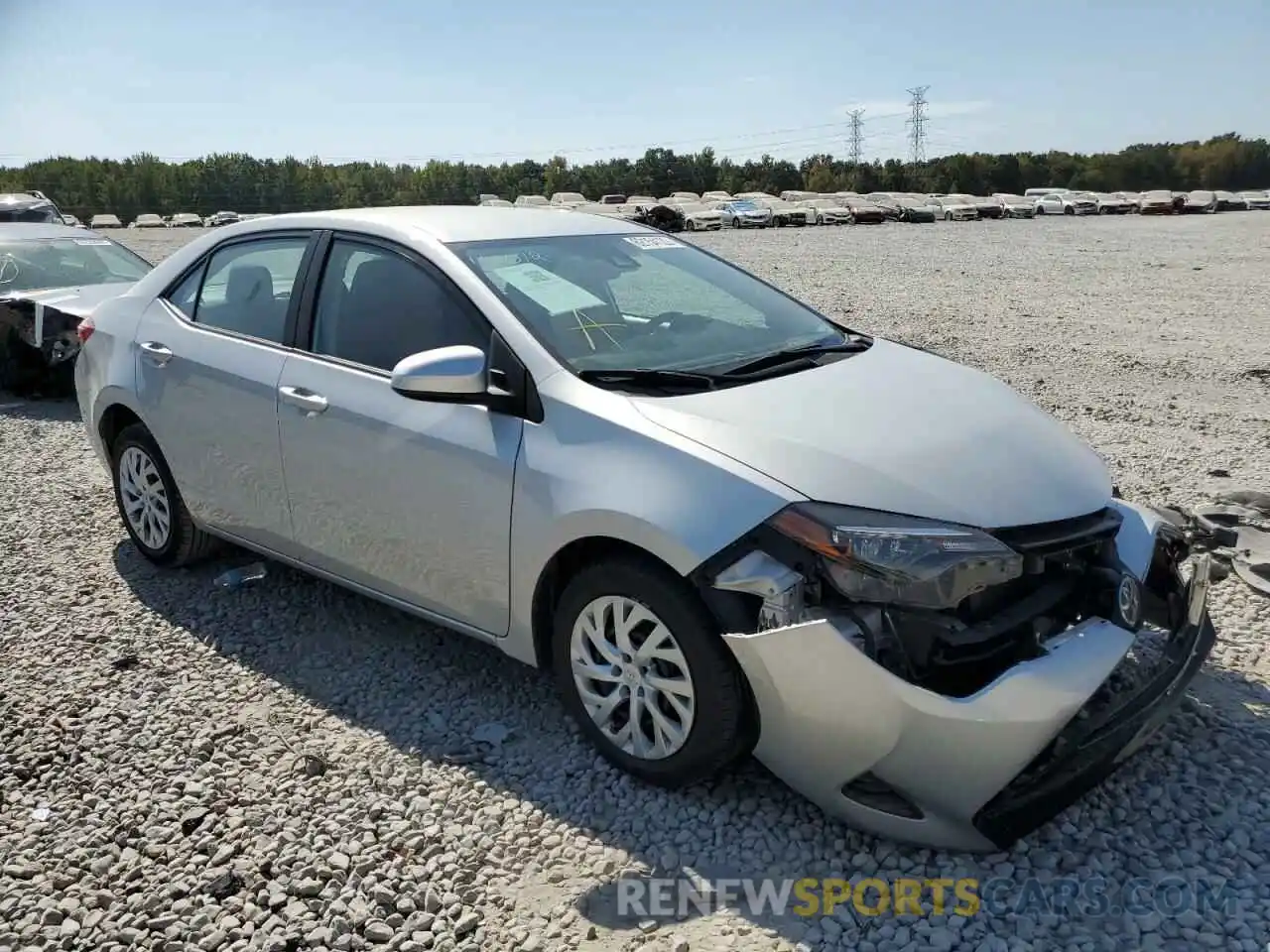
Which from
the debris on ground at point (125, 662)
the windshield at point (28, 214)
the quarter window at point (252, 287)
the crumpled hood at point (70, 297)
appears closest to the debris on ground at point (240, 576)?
the debris on ground at point (125, 662)

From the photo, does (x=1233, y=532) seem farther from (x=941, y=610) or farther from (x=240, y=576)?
(x=240, y=576)

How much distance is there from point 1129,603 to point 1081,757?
0.53 metres

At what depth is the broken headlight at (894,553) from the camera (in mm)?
2711

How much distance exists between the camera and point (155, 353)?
4.76 meters

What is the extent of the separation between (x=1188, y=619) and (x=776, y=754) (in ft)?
4.73

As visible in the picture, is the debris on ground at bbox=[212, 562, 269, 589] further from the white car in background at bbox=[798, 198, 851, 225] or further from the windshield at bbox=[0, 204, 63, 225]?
the white car in background at bbox=[798, 198, 851, 225]

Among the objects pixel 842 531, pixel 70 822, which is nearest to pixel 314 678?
pixel 70 822

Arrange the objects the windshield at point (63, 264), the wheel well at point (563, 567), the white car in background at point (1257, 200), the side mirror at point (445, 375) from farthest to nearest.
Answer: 1. the white car in background at point (1257, 200)
2. the windshield at point (63, 264)
3. the side mirror at point (445, 375)
4. the wheel well at point (563, 567)

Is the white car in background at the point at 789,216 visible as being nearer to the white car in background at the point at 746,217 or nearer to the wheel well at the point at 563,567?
the white car in background at the point at 746,217

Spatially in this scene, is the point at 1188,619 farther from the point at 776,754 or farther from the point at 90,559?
the point at 90,559

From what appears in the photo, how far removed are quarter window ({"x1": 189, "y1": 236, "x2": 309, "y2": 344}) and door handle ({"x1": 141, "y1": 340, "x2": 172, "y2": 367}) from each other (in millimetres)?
200

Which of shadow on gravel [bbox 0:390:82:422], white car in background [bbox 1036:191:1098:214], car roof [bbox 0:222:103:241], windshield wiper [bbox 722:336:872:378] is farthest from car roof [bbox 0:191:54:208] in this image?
white car in background [bbox 1036:191:1098:214]

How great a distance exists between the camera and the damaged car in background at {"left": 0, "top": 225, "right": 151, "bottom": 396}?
8891 millimetres

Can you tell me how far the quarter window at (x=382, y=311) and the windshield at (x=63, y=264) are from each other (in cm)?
669
